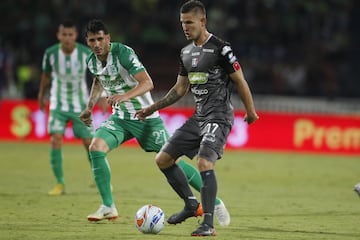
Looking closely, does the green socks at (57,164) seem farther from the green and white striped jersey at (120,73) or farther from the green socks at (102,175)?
the green socks at (102,175)

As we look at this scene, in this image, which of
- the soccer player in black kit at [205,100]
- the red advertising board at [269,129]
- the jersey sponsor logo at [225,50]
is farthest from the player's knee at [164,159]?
the red advertising board at [269,129]

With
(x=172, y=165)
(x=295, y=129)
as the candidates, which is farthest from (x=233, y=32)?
(x=172, y=165)

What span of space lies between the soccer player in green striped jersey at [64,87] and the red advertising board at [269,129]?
7727 mm

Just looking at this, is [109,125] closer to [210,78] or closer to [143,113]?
[143,113]

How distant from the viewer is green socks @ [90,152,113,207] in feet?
28.9

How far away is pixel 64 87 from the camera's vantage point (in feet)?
40.3

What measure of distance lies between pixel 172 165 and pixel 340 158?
11455 mm

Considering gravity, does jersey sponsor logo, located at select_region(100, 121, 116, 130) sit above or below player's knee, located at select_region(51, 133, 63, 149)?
above

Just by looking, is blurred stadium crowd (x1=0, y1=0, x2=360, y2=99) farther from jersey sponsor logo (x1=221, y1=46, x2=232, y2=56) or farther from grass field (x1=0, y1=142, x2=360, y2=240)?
jersey sponsor logo (x1=221, y1=46, x2=232, y2=56)

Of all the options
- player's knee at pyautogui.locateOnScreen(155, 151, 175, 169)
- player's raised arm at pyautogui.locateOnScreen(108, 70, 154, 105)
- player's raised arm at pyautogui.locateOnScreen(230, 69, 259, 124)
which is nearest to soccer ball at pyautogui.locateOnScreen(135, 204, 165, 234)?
player's knee at pyautogui.locateOnScreen(155, 151, 175, 169)

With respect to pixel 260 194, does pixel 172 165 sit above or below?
above

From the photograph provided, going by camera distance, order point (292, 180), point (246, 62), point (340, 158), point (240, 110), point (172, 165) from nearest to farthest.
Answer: point (172, 165)
point (292, 180)
point (340, 158)
point (240, 110)
point (246, 62)

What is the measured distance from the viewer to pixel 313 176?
15.4 metres

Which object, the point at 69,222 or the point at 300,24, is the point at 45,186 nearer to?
the point at 69,222
